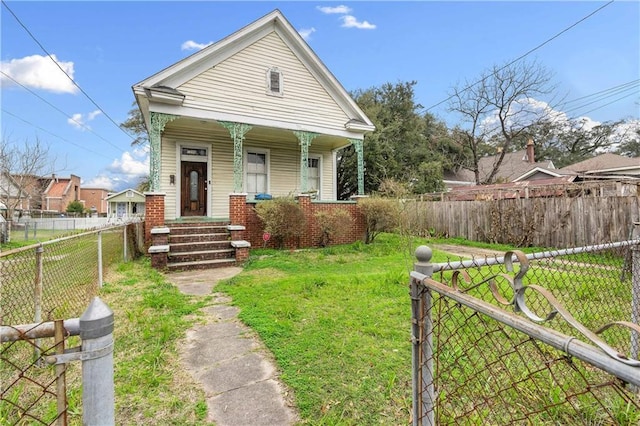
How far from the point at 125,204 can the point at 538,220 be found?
39.4 meters

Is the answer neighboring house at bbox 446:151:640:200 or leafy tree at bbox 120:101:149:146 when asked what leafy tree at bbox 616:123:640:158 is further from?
leafy tree at bbox 120:101:149:146

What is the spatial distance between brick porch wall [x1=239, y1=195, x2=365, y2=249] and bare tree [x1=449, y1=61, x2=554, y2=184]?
1629cm

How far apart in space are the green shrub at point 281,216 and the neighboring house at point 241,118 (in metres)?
0.77

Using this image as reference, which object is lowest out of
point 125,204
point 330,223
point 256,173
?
point 330,223

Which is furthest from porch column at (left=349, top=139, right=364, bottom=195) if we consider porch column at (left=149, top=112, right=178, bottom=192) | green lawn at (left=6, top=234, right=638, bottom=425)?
porch column at (left=149, top=112, right=178, bottom=192)

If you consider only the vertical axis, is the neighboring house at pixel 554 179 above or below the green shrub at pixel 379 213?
above

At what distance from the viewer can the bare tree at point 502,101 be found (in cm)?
1919

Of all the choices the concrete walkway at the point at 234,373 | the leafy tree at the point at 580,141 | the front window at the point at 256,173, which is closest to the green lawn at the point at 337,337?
the concrete walkway at the point at 234,373

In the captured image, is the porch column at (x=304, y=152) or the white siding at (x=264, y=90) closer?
the white siding at (x=264, y=90)

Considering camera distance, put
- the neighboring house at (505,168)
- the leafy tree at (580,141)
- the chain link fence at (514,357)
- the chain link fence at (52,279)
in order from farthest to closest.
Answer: the leafy tree at (580,141) → the neighboring house at (505,168) → the chain link fence at (52,279) → the chain link fence at (514,357)

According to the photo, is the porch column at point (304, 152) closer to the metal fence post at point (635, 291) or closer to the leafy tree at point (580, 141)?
the metal fence post at point (635, 291)

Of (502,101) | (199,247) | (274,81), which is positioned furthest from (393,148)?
(199,247)

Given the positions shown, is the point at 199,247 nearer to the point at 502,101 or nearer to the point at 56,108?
the point at 56,108

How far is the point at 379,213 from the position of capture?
382 inches
